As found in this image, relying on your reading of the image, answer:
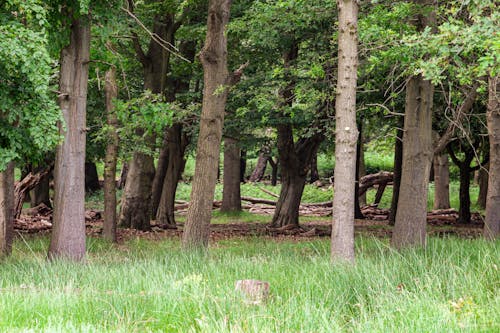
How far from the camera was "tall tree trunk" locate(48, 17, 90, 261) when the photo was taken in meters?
10.6

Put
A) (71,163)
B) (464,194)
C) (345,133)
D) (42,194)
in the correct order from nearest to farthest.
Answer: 1. (345,133)
2. (71,163)
3. (464,194)
4. (42,194)

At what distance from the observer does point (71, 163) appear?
1059 centimetres

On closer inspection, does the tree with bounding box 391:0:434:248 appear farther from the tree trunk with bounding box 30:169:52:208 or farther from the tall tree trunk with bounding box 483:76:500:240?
the tree trunk with bounding box 30:169:52:208

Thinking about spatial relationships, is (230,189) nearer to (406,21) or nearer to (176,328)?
(406,21)

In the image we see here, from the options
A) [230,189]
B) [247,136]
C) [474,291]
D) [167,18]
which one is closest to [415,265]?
[474,291]

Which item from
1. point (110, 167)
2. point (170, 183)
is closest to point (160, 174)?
point (170, 183)

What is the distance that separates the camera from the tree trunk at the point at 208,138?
11.5m

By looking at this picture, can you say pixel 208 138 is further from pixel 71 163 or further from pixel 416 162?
pixel 416 162

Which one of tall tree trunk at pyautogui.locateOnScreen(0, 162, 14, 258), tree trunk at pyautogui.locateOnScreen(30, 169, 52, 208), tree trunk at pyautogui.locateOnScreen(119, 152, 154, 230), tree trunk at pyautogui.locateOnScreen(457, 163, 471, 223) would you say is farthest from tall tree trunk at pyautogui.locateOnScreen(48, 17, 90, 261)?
tree trunk at pyautogui.locateOnScreen(30, 169, 52, 208)

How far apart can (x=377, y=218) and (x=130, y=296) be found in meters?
22.1

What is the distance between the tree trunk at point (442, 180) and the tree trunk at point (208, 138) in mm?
17836

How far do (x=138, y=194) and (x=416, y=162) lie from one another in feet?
35.6

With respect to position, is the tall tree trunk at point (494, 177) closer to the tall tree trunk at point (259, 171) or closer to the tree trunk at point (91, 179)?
the tree trunk at point (91, 179)

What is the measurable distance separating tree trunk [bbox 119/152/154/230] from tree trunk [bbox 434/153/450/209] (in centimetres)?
1377
